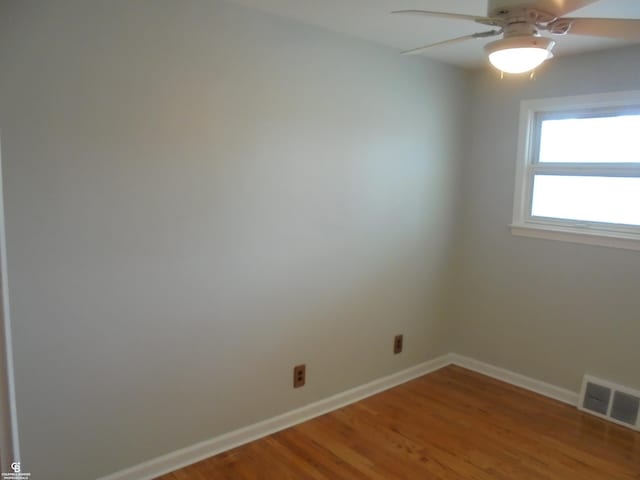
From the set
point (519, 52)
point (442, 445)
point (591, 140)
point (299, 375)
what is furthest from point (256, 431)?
point (591, 140)

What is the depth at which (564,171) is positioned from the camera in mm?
3123

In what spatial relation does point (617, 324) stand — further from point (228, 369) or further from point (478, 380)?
point (228, 369)

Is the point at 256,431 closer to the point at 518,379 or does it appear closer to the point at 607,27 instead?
the point at 518,379

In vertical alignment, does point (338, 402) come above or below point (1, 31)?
below

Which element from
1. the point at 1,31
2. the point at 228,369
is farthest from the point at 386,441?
the point at 1,31

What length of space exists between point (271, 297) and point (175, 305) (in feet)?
1.82

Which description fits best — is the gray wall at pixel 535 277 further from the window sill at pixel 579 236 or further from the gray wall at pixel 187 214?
the gray wall at pixel 187 214

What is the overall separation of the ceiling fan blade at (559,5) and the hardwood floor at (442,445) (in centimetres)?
212

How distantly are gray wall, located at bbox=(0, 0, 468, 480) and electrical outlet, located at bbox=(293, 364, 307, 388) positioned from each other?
0.05m

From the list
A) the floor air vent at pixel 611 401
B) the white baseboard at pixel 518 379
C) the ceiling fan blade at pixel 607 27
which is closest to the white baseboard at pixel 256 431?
the white baseboard at pixel 518 379

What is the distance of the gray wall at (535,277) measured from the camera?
2893mm

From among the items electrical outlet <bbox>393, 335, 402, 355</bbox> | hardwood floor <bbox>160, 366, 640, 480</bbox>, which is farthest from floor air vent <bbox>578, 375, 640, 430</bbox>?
electrical outlet <bbox>393, 335, 402, 355</bbox>

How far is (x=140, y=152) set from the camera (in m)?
2.05

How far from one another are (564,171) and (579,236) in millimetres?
448
